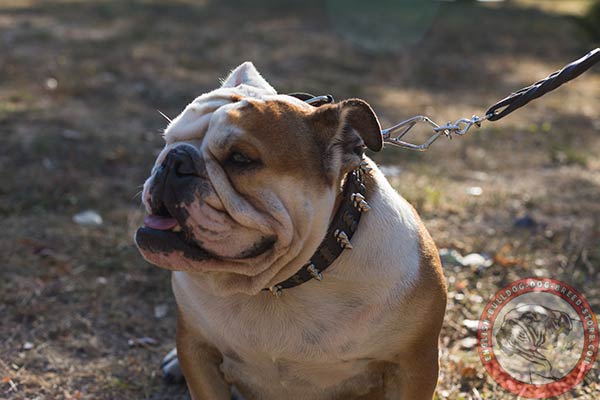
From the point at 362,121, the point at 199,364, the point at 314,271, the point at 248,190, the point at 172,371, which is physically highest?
the point at 362,121

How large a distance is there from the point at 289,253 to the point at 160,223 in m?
0.40

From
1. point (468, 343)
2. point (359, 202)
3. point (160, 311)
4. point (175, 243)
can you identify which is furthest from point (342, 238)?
point (160, 311)

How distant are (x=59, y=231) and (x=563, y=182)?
142 inches

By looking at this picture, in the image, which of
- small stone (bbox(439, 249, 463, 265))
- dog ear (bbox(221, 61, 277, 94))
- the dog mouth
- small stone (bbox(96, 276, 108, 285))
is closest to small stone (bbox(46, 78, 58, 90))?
small stone (bbox(96, 276, 108, 285))

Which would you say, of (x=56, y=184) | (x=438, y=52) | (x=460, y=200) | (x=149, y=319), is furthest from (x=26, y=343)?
(x=438, y=52)

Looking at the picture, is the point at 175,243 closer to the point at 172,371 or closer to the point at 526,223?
the point at 172,371

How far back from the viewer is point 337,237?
92.4 inches

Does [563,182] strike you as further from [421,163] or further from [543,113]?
[543,113]

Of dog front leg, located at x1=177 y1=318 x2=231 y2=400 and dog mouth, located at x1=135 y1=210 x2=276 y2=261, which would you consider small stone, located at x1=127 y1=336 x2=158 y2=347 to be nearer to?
dog front leg, located at x1=177 y1=318 x2=231 y2=400

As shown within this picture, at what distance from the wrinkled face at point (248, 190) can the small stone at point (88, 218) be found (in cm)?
237

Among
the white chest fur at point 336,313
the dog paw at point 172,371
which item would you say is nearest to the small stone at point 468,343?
the white chest fur at point 336,313

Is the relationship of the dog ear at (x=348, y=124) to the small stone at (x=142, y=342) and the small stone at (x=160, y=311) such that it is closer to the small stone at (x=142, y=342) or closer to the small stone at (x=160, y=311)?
the small stone at (x=142, y=342)

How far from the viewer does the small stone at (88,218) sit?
453cm

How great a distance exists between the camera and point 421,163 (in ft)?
19.5
